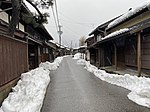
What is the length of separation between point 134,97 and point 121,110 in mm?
1440

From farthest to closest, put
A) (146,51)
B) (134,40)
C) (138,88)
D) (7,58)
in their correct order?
(134,40) < (146,51) < (7,58) < (138,88)

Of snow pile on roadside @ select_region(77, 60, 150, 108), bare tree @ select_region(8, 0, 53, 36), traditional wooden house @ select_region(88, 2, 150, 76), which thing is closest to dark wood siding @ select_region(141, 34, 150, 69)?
traditional wooden house @ select_region(88, 2, 150, 76)

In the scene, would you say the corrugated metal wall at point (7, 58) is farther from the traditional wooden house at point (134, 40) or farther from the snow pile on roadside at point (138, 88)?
the traditional wooden house at point (134, 40)

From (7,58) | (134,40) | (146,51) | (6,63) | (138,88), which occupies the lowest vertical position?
(138,88)

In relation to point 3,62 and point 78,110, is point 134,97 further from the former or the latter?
point 3,62

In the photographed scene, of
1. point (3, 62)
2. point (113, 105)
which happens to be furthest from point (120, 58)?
point (3, 62)

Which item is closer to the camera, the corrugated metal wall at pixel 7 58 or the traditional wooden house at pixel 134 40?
the corrugated metal wall at pixel 7 58

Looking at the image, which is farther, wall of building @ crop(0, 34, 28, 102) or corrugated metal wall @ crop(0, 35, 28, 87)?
corrugated metal wall @ crop(0, 35, 28, 87)

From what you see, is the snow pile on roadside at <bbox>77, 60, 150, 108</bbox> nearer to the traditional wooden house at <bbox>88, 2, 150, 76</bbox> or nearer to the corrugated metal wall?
the traditional wooden house at <bbox>88, 2, 150, 76</bbox>

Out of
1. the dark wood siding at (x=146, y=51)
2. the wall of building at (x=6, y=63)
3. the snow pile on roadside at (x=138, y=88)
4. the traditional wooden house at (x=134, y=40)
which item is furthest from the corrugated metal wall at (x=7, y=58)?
the dark wood siding at (x=146, y=51)

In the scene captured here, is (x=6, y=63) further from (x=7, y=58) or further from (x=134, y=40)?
(x=134, y=40)

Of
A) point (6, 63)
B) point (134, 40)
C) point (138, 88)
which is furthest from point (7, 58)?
point (134, 40)

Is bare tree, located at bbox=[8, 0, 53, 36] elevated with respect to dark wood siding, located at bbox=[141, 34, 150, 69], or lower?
elevated

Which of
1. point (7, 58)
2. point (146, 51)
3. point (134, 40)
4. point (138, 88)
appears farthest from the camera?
point (134, 40)
